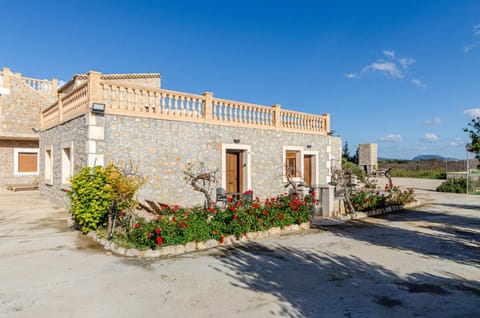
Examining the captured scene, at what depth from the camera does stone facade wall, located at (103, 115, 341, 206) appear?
28.4 ft

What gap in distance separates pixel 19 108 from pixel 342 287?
18721 millimetres

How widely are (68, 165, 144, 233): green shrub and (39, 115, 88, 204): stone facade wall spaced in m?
1.58

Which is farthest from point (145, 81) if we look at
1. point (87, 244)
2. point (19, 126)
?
point (87, 244)

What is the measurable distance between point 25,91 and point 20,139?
2762mm

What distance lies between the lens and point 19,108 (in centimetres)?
1641

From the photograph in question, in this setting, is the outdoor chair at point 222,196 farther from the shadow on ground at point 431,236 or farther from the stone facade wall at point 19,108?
the stone facade wall at point 19,108

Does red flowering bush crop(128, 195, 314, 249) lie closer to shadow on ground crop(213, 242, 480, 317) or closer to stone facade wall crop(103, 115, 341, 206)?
shadow on ground crop(213, 242, 480, 317)

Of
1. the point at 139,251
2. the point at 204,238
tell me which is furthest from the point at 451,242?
the point at 139,251

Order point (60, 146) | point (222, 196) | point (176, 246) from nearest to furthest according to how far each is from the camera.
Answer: point (176, 246) → point (222, 196) → point (60, 146)

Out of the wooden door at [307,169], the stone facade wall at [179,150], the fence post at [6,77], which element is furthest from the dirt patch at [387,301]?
the fence post at [6,77]

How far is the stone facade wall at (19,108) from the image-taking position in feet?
52.5

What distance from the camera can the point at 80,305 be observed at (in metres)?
3.54

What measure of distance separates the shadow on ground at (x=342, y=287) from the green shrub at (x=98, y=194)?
244 centimetres

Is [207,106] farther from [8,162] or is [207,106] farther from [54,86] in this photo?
[54,86]
